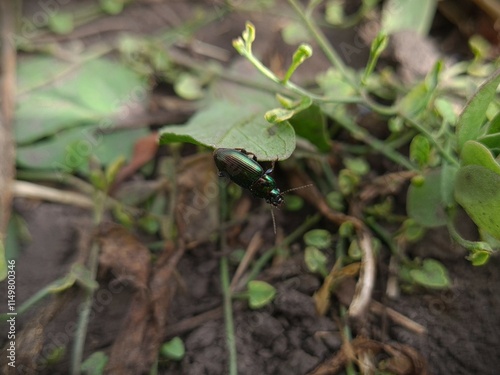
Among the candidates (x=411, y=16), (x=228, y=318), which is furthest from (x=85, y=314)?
(x=411, y=16)

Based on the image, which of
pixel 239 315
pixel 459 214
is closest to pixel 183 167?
pixel 239 315

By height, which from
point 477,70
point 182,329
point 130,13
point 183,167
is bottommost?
point 182,329

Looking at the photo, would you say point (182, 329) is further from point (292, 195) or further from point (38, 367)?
point (292, 195)

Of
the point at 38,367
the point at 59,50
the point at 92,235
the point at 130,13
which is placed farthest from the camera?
the point at 130,13

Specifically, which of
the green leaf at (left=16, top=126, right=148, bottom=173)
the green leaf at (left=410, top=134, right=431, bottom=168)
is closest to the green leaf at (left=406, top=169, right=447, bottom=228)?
the green leaf at (left=410, top=134, right=431, bottom=168)

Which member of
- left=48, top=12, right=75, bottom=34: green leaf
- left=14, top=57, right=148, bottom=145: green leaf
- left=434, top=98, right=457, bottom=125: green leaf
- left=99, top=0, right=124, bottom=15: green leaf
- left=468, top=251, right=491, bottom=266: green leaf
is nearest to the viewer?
left=468, top=251, right=491, bottom=266: green leaf

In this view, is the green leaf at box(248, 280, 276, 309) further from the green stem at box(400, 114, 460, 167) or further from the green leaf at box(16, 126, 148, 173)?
the green leaf at box(16, 126, 148, 173)

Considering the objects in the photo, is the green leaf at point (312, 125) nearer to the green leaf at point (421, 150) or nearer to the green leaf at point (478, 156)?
the green leaf at point (421, 150)
